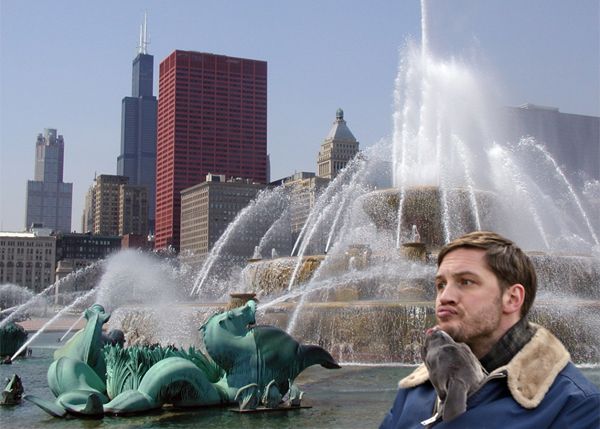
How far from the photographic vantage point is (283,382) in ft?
42.4

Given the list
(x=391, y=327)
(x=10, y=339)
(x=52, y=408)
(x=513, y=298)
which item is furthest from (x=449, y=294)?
(x=10, y=339)

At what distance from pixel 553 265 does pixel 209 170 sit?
175949 millimetres

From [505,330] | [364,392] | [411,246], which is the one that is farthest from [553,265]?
[505,330]

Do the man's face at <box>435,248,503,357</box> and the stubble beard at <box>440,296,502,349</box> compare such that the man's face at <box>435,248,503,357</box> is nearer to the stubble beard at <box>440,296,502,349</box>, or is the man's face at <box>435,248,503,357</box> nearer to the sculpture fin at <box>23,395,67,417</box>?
the stubble beard at <box>440,296,502,349</box>

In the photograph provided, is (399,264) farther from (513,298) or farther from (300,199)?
(300,199)

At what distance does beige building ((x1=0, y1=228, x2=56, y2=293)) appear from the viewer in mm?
156500

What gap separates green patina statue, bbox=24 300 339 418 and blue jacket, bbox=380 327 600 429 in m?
10.0

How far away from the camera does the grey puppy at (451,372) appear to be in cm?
259

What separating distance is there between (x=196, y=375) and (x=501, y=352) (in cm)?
1039

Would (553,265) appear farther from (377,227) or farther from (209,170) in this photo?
(209,170)

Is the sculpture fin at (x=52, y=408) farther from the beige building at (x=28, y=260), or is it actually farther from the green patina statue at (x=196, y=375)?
the beige building at (x=28, y=260)

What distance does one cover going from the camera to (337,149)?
11881cm

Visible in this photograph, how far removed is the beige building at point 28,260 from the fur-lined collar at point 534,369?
160 metres

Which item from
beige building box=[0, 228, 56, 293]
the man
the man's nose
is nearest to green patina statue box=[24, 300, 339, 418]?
the man
